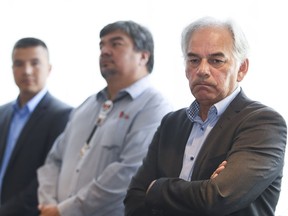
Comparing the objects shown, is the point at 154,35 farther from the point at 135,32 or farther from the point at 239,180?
the point at 239,180

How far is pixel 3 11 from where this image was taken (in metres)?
3.79

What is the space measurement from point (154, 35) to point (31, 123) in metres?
0.99

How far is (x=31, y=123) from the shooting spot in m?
3.39

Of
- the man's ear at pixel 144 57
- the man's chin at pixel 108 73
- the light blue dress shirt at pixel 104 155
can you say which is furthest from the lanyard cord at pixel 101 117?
the man's ear at pixel 144 57

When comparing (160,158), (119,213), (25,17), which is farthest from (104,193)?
(25,17)

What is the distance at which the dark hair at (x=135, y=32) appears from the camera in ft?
9.76

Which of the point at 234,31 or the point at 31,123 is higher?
the point at 234,31

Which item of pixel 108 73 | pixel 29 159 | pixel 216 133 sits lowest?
pixel 29 159

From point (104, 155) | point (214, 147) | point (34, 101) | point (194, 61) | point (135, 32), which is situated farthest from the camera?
point (34, 101)

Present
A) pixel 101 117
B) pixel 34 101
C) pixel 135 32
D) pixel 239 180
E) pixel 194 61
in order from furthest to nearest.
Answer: pixel 34 101 → pixel 135 32 → pixel 101 117 → pixel 194 61 → pixel 239 180

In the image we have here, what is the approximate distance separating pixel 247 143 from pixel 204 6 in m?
1.35

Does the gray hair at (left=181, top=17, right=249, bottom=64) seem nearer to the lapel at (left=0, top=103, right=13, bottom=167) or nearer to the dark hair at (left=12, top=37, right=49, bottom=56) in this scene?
the dark hair at (left=12, top=37, right=49, bottom=56)

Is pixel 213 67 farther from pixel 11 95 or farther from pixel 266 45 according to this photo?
pixel 11 95

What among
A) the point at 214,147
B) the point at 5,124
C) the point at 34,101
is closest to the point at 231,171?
the point at 214,147
